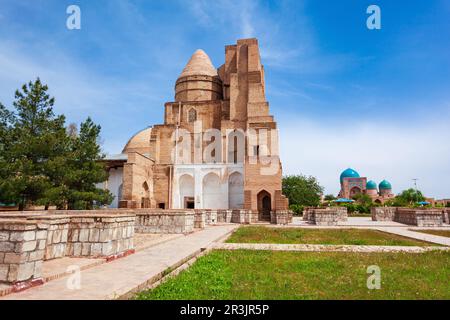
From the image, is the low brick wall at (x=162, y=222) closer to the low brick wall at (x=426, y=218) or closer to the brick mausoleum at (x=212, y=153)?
the brick mausoleum at (x=212, y=153)

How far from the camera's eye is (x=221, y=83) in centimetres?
3475

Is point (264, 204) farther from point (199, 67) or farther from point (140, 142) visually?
point (140, 142)

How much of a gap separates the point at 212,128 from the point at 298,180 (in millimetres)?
18449

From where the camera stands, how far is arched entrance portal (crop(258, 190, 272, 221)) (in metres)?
25.2

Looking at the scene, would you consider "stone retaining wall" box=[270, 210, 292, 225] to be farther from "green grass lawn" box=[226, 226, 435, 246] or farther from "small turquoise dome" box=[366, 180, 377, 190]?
"small turquoise dome" box=[366, 180, 377, 190]

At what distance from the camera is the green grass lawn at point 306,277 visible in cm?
427

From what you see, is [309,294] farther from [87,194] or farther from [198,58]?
[198,58]

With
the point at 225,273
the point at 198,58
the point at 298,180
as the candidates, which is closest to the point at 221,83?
the point at 198,58

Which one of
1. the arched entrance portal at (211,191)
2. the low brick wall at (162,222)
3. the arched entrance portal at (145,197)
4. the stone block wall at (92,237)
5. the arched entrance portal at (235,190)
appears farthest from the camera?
the arched entrance portal at (211,191)

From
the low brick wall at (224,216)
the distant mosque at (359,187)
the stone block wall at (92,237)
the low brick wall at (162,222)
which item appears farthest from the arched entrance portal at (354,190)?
the stone block wall at (92,237)

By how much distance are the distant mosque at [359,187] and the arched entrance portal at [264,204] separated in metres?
44.5

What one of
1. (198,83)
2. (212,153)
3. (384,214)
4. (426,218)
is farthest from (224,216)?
(198,83)

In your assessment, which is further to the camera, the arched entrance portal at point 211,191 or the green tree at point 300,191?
the green tree at point 300,191

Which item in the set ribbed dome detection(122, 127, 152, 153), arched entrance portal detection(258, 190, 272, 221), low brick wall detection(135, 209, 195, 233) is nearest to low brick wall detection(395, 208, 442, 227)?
arched entrance portal detection(258, 190, 272, 221)
